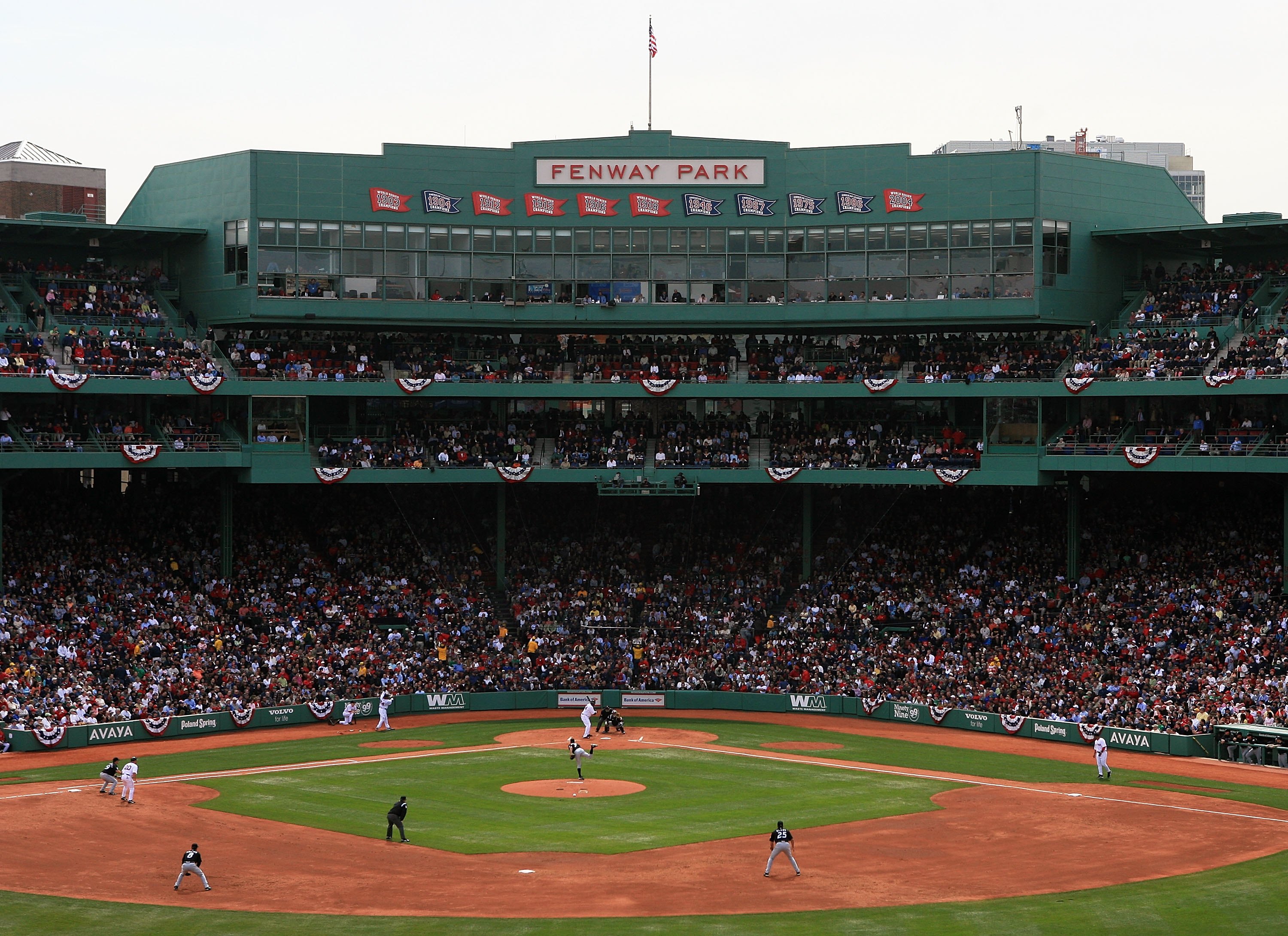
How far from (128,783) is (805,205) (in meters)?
36.9

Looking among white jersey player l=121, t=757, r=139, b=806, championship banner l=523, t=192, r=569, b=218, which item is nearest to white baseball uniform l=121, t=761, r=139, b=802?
white jersey player l=121, t=757, r=139, b=806

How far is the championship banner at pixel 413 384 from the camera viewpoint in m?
58.4

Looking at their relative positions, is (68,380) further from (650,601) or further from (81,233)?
(650,601)

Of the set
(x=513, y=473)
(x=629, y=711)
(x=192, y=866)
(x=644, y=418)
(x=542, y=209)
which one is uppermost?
(x=542, y=209)

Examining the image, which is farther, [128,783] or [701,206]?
[701,206]

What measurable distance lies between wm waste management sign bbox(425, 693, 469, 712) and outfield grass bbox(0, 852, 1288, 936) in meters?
25.2

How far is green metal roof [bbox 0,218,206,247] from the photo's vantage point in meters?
56.8

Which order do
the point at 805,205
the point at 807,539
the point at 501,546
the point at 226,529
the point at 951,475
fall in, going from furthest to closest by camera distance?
the point at 805,205, the point at 501,546, the point at 807,539, the point at 226,529, the point at 951,475

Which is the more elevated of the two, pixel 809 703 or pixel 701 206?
pixel 701 206

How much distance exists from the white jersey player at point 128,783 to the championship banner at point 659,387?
28243 mm

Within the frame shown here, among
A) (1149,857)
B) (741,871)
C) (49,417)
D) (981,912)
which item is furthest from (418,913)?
(49,417)

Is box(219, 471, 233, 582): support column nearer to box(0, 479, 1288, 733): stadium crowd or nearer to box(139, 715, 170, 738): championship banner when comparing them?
box(0, 479, 1288, 733): stadium crowd

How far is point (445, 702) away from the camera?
5303 centimetres

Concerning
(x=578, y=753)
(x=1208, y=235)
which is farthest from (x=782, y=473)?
(x=578, y=753)
